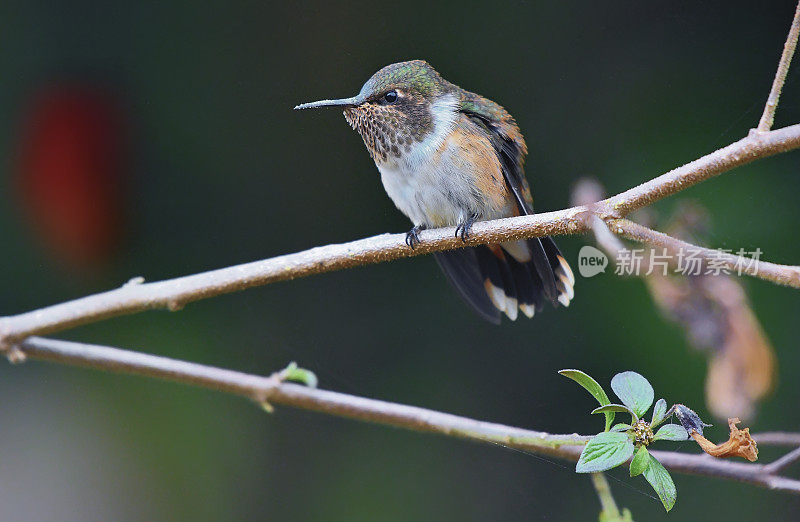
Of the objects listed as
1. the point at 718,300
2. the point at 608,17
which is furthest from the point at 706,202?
the point at 608,17

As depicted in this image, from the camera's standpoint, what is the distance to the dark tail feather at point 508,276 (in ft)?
2.23

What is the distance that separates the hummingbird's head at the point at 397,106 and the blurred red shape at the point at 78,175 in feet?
1.21

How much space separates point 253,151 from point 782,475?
59cm

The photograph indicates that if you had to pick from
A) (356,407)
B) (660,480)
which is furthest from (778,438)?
(356,407)

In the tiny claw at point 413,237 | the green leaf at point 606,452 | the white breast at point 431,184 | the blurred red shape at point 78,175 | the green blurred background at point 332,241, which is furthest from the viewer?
the blurred red shape at point 78,175

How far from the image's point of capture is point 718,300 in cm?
56

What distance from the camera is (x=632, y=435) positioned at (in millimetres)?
490

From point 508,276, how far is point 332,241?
19 cm

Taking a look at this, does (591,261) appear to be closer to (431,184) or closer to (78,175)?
(431,184)

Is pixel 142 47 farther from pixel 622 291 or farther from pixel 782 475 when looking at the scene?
pixel 782 475

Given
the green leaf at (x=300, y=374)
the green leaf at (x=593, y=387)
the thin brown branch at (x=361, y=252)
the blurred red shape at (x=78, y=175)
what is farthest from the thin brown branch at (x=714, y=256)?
the blurred red shape at (x=78, y=175)

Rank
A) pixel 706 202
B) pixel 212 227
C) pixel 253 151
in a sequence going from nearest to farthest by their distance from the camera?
pixel 706 202
pixel 253 151
pixel 212 227

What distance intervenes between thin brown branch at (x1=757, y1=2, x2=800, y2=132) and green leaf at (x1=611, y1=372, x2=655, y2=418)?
188 millimetres

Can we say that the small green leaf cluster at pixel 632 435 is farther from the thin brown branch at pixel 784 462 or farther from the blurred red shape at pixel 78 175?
the blurred red shape at pixel 78 175
